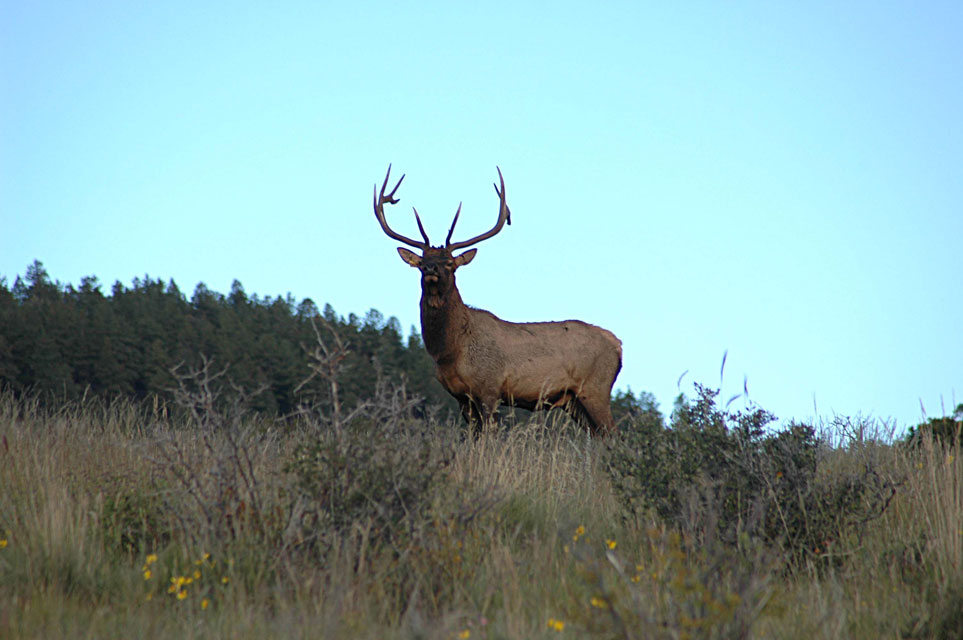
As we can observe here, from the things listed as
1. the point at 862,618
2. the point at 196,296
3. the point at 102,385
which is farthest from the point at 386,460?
the point at 196,296

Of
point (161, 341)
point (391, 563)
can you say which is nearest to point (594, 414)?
point (391, 563)

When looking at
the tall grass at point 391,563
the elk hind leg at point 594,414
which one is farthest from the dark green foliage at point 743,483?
the elk hind leg at point 594,414

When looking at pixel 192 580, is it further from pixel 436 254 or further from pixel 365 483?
pixel 436 254

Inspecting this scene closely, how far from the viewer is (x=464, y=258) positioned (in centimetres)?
1112

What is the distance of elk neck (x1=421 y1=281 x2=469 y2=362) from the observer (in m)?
10.6

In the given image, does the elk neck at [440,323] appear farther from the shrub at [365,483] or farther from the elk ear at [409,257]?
the shrub at [365,483]

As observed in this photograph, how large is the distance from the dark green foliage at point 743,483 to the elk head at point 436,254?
4.23m

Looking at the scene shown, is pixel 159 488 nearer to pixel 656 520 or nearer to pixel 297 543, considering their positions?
pixel 297 543

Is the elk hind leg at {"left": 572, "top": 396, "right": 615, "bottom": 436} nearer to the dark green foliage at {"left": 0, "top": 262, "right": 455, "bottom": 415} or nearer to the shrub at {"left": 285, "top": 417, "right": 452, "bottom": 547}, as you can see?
the shrub at {"left": 285, "top": 417, "right": 452, "bottom": 547}

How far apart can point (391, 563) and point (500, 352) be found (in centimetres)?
660

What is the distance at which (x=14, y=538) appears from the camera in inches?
201

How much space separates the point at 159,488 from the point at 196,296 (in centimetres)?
6607

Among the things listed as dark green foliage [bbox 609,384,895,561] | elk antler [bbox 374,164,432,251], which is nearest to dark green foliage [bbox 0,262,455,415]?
elk antler [bbox 374,164,432,251]

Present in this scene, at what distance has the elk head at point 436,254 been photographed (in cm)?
1048
